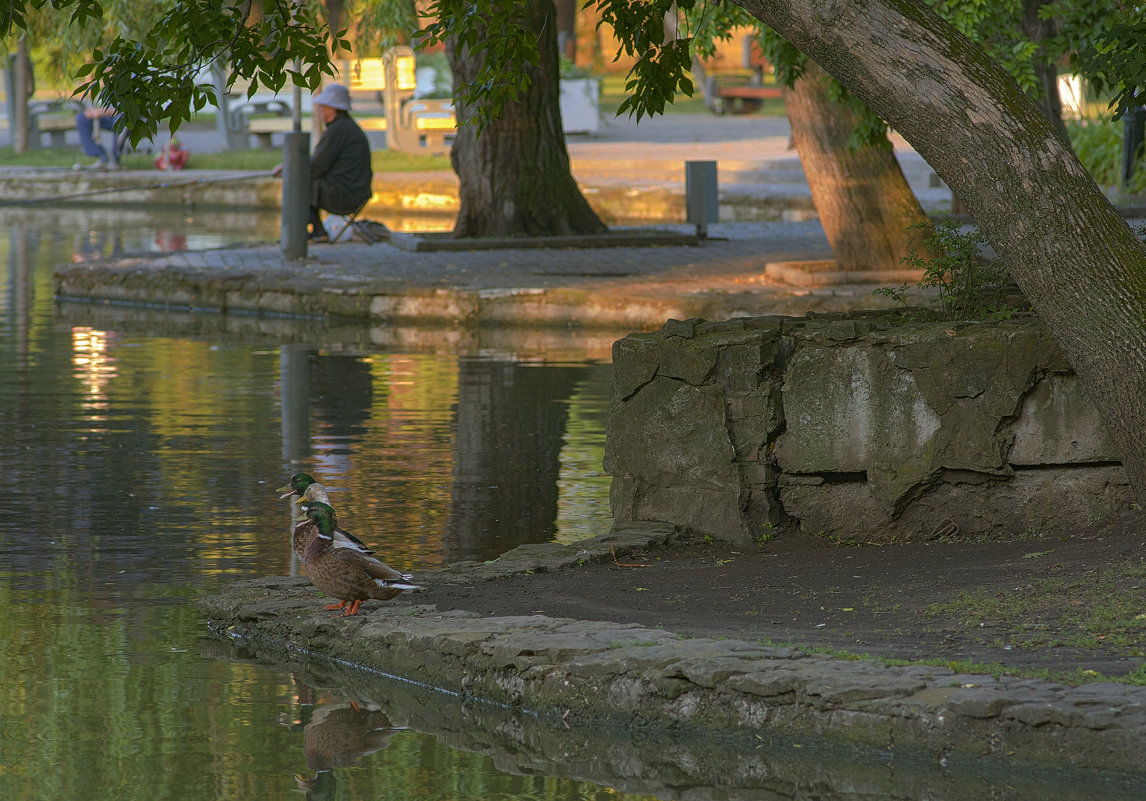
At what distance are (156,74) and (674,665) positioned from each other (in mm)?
3923

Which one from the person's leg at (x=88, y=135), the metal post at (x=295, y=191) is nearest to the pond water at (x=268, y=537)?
the metal post at (x=295, y=191)

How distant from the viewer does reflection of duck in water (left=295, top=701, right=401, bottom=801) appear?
5.05 metres

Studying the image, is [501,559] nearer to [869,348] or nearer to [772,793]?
[869,348]

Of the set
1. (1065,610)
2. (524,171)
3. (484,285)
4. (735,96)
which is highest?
(735,96)

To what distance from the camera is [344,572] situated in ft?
20.7

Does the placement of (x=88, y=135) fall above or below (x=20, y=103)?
below

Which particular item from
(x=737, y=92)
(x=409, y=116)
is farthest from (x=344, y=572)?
(x=737, y=92)

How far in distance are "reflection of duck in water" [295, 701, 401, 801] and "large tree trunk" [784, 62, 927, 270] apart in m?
9.45

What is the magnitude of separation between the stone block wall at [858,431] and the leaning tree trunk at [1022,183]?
0.38 m

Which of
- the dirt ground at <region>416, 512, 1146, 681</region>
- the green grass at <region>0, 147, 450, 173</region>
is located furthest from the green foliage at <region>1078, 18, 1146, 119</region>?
the green grass at <region>0, 147, 450, 173</region>

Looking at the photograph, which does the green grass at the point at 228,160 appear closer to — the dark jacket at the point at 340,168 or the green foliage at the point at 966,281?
the dark jacket at the point at 340,168

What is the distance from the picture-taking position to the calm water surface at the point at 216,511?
521cm

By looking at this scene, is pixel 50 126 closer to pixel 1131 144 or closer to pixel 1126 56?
pixel 1131 144

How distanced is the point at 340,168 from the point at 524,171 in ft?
6.45
